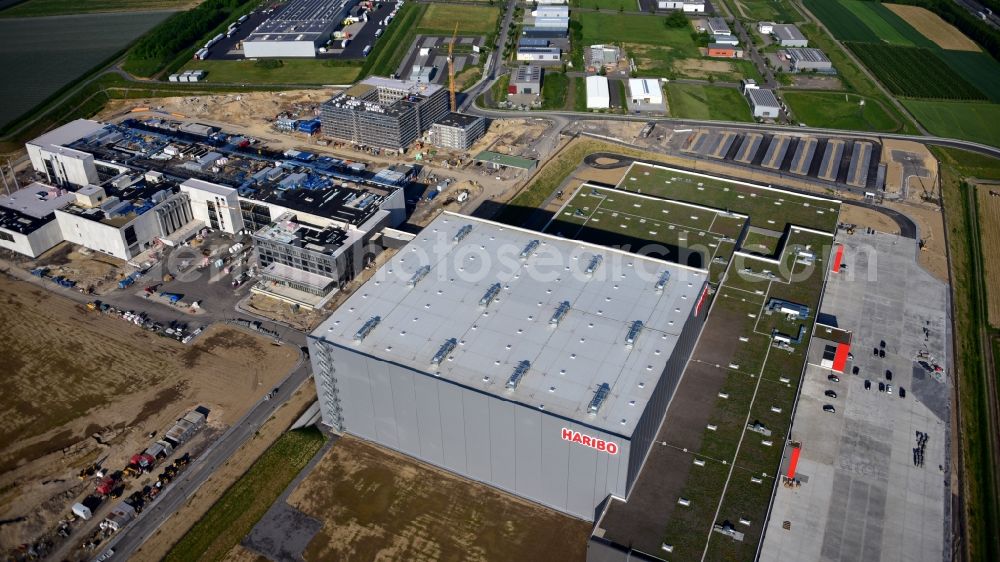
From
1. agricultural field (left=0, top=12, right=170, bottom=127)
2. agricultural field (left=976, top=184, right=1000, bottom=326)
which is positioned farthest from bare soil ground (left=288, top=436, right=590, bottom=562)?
Answer: agricultural field (left=0, top=12, right=170, bottom=127)

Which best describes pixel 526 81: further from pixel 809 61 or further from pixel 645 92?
pixel 809 61

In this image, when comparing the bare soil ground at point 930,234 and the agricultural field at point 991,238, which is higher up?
the bare soil ground at point 930,234

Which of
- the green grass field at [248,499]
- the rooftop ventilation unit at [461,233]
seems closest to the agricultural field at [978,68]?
the rooftop ventilation unit at [461,233]

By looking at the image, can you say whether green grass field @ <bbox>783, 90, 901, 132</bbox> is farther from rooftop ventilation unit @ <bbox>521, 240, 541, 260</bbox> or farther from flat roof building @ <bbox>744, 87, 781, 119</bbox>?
rooftop ventilation unit @ <bbox>521, 240, 541, 260</bbox>

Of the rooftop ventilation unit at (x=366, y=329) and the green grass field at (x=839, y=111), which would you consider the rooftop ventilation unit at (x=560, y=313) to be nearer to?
the rooftop ventilation unit at (x=366, y=329)

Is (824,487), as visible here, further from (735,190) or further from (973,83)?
(973,83)

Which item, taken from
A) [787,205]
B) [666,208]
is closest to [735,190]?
[787,205]
